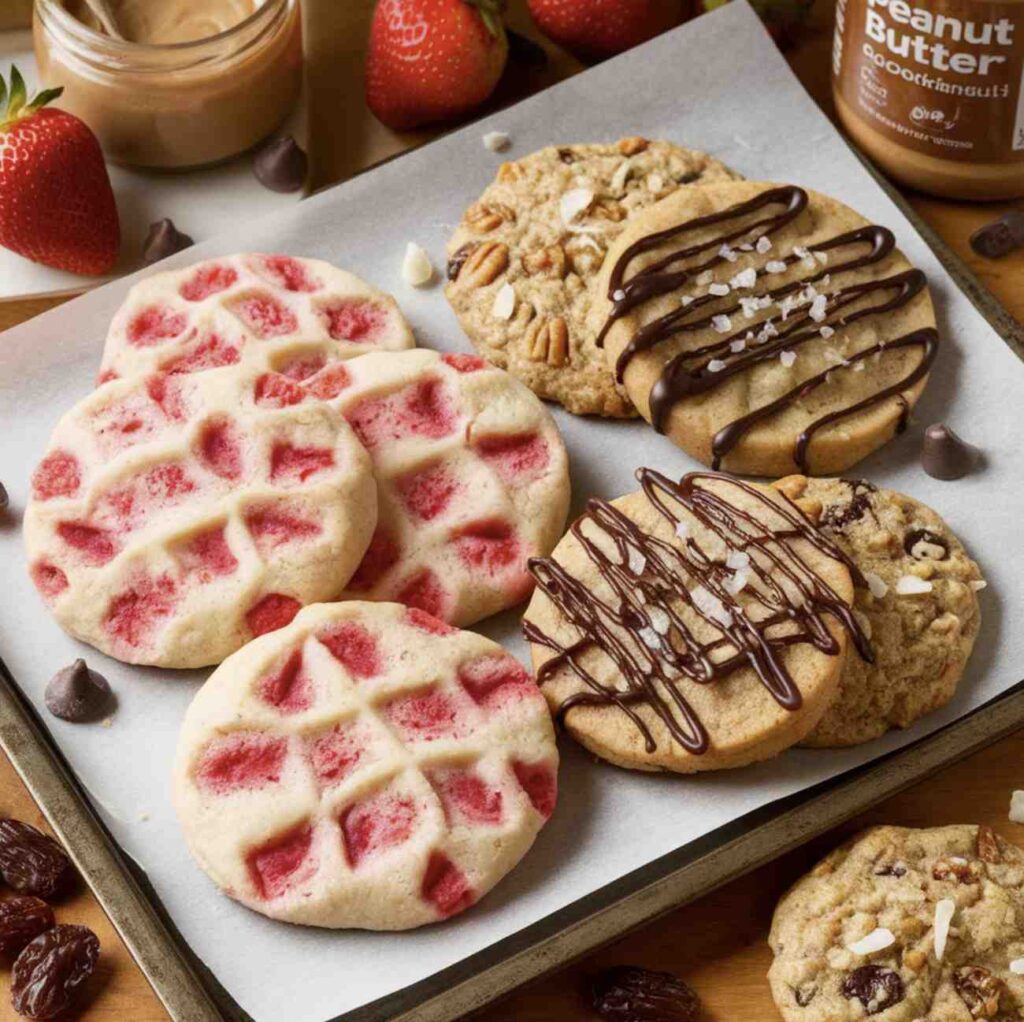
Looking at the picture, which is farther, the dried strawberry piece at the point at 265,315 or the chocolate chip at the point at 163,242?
the chocolate chip at the point at 163,242

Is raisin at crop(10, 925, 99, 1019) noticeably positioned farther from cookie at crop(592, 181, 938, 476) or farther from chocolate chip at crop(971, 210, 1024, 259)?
chocolate chip at crop(971, 210, 1024, 259)

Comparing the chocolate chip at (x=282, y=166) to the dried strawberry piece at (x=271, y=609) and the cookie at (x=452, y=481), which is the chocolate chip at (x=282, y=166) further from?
the dried strawberry piece at (x=271, y=609)

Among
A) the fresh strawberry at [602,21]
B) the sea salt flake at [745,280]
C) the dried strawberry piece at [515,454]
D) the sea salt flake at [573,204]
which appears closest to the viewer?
the dried strawberry piece at [515,454]

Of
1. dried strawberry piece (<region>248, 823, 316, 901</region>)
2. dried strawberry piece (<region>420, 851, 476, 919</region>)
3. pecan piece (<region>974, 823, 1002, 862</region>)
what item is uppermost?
dried strawberry piece (<region>248, 823, 316, 901</region>)

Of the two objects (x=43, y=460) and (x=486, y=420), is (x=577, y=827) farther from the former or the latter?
(x=43, y=460)

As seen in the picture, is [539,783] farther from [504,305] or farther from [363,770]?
[504,305]

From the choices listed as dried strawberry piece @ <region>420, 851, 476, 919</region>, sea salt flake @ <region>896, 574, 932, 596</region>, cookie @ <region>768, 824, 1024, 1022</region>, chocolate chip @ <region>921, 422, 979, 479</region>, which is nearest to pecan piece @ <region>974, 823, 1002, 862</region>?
cookie @ <region>768, 824, 1024, 1022</region>

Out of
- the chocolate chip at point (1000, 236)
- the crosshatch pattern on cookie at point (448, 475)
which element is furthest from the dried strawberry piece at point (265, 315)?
the chocolate chip at point (1000, 236)
